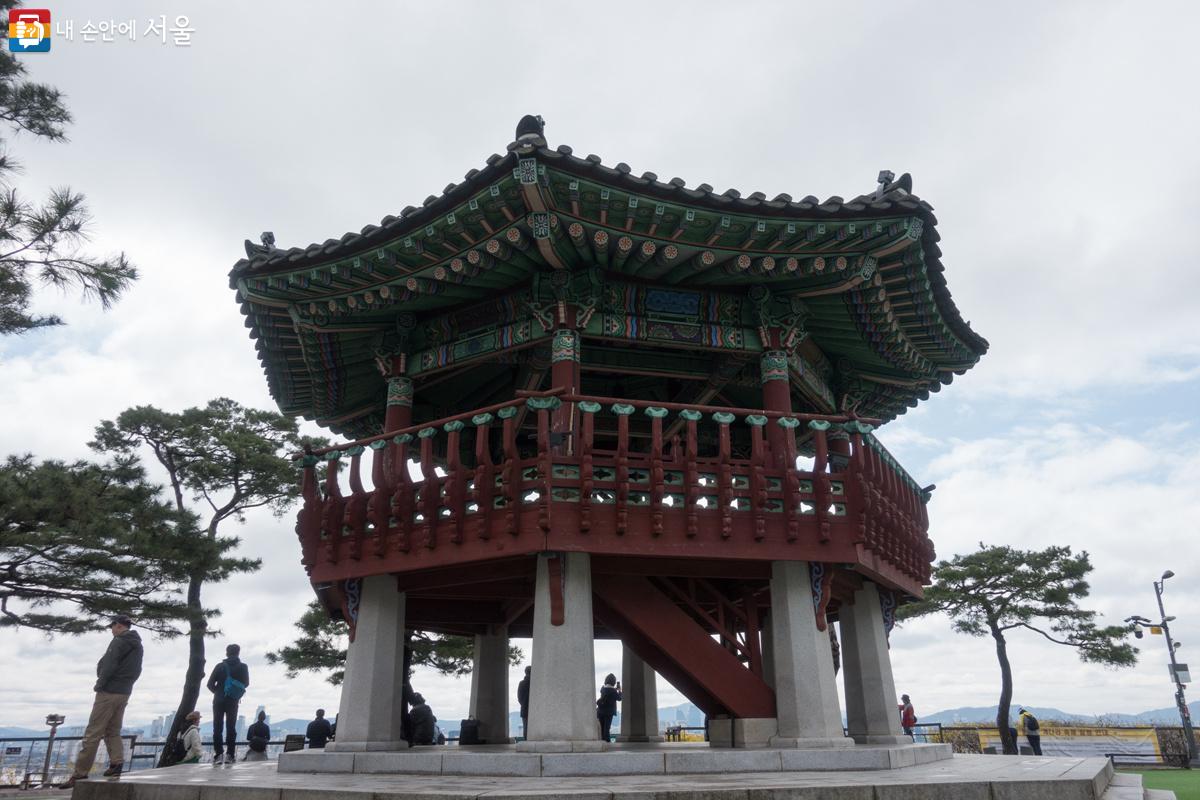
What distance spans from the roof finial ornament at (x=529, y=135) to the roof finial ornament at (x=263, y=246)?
15.3 feet

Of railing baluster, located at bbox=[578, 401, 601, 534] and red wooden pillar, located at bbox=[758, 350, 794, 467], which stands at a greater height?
red wooden pillar, located at bbox=[758, 350, 794, 467]

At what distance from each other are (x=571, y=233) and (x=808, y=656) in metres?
6.26

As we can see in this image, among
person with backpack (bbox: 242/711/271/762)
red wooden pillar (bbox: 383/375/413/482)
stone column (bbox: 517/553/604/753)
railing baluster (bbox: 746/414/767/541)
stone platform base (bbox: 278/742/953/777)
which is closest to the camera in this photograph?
stone platform base (bbox: 278/742/953/777)

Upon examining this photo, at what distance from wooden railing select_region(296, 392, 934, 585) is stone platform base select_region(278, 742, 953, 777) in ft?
7.88

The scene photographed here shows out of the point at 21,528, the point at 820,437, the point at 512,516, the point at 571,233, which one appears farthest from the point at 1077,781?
the point at 21,528

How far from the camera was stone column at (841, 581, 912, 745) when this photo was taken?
12523 mm

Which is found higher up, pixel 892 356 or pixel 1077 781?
pixel 892 356

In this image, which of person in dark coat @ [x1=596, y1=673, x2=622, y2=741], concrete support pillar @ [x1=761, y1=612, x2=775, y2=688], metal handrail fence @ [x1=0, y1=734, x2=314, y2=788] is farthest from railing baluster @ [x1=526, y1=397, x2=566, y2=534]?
metal handrail fence @ [x1=0, y1=734, x2=314, y2=788]

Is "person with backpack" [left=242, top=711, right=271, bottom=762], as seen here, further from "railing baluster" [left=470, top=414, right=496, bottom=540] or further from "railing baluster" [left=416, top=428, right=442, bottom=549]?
"railing baluster" [left=470, top=414, right=496, bottom=540]

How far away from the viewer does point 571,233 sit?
11.1m

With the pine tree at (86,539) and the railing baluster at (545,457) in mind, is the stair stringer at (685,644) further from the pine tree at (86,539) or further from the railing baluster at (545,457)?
the pine tree at (86,539)

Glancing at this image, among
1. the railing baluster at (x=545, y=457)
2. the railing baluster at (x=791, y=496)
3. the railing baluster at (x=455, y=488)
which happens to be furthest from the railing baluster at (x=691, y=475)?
the railing baluster at (x=455, y=488)

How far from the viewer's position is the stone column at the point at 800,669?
33.8 ft

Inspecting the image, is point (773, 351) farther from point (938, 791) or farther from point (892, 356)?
point (938, 791)
